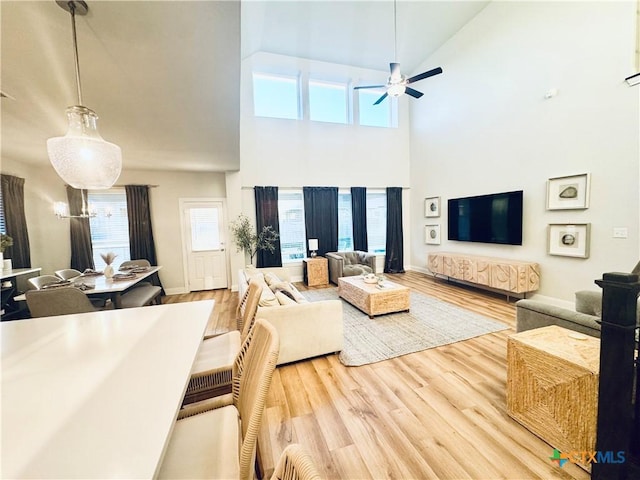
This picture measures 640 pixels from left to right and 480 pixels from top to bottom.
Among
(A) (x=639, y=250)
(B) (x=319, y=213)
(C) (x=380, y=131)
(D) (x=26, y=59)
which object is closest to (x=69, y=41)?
(D) (x=26, y=59)

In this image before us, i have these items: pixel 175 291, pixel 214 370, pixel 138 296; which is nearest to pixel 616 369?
pixel 214 370

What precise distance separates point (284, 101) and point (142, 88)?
4574mm

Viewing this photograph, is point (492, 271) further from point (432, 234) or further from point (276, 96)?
point (276, 96)

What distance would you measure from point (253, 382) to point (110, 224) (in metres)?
5.56

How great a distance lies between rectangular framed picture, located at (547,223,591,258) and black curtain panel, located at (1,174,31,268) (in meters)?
8.19

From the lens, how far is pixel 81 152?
1.55 metres

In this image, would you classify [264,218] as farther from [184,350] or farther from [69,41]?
[184,350]

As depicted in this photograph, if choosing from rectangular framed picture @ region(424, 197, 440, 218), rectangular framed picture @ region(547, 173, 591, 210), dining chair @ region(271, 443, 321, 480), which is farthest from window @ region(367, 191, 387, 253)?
dining chair @ region(271, 443, 321, 480)

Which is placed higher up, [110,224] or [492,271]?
[110,224]

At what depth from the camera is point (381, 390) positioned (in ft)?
7.02

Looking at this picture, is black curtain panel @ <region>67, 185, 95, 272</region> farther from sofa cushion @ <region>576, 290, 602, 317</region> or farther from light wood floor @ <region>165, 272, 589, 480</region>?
sofa cushion @ <region>576, 290, 602, 317</region>

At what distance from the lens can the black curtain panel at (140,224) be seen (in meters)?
4.85

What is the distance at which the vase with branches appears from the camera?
523 centimetres

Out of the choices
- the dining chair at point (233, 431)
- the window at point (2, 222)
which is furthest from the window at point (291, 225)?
the dining chair at point (233, 431)
